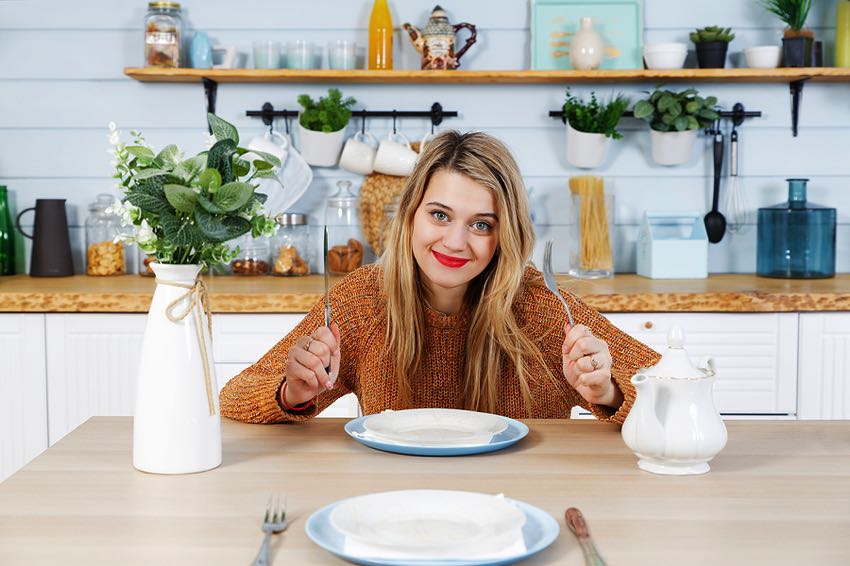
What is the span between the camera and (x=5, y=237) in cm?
315

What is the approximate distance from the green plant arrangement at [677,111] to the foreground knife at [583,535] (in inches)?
89.4

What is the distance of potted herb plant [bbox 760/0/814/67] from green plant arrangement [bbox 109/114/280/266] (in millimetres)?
2380

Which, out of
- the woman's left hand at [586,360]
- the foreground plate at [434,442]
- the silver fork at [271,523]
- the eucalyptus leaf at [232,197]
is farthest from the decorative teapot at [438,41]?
the silver fork at [271,523]

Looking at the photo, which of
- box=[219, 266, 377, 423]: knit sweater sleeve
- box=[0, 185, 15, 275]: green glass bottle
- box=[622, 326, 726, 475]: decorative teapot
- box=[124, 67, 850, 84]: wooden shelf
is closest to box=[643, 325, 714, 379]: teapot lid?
box=[622, 326, 726, 475]: decorative teapot

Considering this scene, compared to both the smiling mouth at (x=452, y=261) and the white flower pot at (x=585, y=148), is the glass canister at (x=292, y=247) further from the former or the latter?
the smiling mouth at (x=452, y=261)

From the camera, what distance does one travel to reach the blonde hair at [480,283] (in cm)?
179

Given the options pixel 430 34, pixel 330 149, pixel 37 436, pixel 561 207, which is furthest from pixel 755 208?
pixel 37 436

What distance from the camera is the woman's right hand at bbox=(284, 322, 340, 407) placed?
4.71 ft

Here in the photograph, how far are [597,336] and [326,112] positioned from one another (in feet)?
5.35

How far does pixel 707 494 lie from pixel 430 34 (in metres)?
2.22

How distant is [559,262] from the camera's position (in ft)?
10.5

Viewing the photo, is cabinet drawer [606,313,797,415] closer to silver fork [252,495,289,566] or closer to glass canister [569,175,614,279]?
glass canister [569,175,614,279]

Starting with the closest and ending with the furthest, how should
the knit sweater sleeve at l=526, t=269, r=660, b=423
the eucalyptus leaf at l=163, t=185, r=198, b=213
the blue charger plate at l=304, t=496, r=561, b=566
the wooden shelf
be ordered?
the blue charger plate at l=304, t=496, r=561, b=566, the eucalyptus leaf at l=163, t=185, r=198, b=213, the knit sweater sleeve at l=526, t=269, r=660, b=423, the wooden shelf

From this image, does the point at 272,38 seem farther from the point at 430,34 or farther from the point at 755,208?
the point at 755,208
